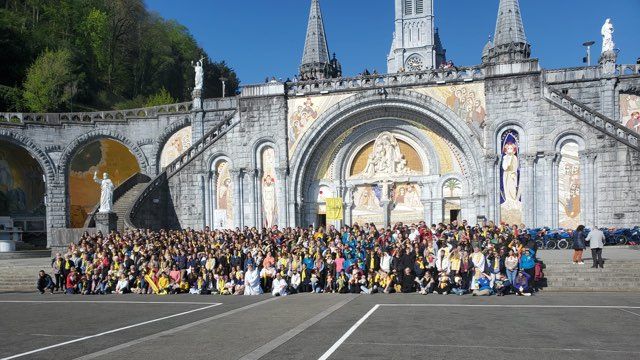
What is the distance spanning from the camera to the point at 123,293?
20.1m

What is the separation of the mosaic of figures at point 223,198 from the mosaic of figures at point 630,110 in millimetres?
20848

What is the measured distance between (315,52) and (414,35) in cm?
6264

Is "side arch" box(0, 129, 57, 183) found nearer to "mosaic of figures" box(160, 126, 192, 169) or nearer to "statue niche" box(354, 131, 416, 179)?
"mosaic of figures" box(160, 126, 192, 169)

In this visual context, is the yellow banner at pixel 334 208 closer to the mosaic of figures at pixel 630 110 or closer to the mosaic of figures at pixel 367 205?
the mosaic of figures at pixel 367 205

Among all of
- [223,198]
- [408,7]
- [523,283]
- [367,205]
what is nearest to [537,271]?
[523,283]

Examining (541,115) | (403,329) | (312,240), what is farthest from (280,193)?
(403,329)

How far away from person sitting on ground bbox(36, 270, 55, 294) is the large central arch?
1375 centimetres

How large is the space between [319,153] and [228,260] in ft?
45.4

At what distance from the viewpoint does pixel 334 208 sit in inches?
1242

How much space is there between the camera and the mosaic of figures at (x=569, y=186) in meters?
27.4

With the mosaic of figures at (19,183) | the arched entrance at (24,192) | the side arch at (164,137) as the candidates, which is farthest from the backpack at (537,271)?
the mosaic of figures at (19,183)

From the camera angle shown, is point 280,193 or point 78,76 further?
point 78,76

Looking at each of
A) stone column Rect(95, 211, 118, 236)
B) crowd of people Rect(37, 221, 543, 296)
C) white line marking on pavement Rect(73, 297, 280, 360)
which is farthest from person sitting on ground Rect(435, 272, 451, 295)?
stone column Rect(95, 211, 118, 236)

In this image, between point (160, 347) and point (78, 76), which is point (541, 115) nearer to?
point (160, 347)
